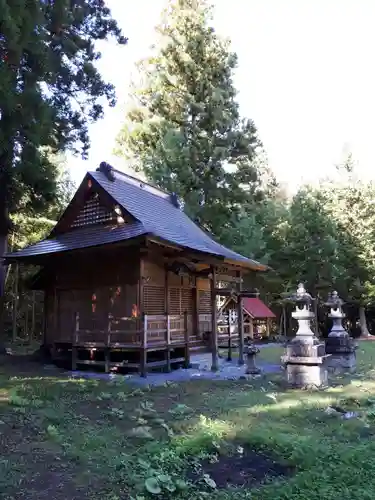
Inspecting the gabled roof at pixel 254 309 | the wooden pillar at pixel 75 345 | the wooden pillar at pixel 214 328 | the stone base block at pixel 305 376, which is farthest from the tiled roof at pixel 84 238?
the gabled roof at pixel 254 309

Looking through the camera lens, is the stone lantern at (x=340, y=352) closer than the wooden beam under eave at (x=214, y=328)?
No

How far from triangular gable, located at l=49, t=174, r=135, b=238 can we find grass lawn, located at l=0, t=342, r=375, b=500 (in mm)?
5817

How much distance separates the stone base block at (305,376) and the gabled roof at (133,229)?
146 inches

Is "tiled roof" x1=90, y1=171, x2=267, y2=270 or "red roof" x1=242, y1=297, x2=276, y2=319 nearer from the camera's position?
"tiled roof" x1=90, y1=171, x2=267, y2=270

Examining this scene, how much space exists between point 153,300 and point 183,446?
772 cm

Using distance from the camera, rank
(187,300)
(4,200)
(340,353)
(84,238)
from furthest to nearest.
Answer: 1. (187,300)
2. (4,200)
3. (340,353)
4. (84,238)

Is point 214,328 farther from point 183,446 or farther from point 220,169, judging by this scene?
point 220,169

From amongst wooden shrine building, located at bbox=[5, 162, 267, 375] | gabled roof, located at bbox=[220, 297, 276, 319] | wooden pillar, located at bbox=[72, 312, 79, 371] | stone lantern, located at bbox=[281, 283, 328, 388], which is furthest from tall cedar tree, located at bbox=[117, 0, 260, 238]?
stone lantern, located at bbox=[281, 283, 328, 388]

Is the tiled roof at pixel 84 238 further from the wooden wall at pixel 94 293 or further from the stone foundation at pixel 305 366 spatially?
the stone foundation at pixel 305 366

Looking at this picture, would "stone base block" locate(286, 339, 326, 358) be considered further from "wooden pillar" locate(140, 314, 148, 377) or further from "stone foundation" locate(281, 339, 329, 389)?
"wooden pillar" locate(140, 314, 148, 377)

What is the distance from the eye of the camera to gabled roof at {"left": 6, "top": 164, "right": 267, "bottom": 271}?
446 inches

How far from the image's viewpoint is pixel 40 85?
466 inches

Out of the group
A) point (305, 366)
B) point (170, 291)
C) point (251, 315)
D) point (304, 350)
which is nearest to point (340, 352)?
point (304, 350)

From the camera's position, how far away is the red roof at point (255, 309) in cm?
2230
